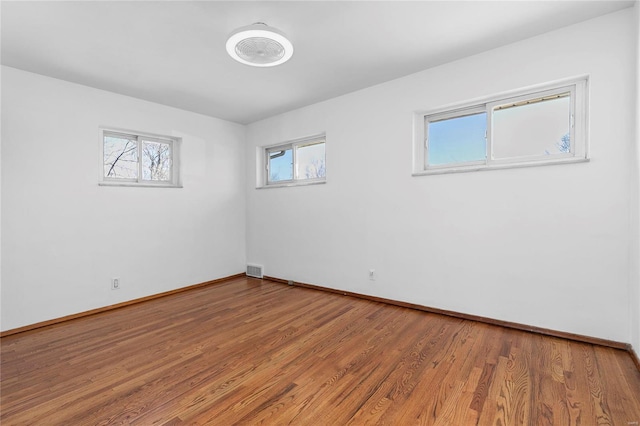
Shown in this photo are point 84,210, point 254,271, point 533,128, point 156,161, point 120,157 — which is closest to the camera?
point 533,128

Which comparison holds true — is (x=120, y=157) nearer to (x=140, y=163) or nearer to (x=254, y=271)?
(x=140, y=163)

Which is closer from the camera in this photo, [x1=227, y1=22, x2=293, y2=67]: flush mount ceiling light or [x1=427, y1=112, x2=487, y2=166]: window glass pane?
[x1=227, y1=22, x2=293, y2=67]: flush mount ceiling light

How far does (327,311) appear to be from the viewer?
121 inches

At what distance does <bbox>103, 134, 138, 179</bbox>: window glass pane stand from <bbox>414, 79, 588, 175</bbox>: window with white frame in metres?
3.54

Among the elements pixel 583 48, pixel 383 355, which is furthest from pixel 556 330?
pixel 583 48

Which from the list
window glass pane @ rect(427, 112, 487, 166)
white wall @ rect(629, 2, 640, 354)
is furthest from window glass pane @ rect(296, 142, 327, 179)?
white wall @ rect(629, 2, 640, 354)

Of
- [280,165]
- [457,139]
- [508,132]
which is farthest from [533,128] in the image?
[280,165]

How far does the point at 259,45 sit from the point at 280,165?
246 cm

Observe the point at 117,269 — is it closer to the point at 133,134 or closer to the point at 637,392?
the point at 133,134

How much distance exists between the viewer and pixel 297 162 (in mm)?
4355

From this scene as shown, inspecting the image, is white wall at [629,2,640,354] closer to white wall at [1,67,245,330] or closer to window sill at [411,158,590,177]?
window sill at [411,158,590,177]

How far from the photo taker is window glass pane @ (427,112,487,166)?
2822mm

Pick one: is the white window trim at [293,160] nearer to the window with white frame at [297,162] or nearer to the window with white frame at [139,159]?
the window with white frame at [297,162]

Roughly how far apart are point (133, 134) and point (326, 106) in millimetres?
2523
